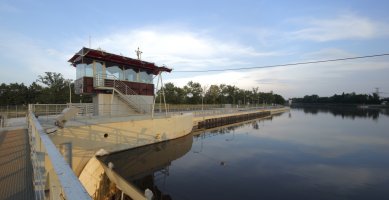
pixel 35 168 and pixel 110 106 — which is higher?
pixel 110 106

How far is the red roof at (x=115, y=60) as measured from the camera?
70.3ft

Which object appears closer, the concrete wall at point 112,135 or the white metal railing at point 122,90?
the concrete wall at point 112,135

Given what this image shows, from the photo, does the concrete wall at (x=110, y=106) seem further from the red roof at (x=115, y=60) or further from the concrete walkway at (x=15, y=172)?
the concrete walkway at (x=15, y=172)

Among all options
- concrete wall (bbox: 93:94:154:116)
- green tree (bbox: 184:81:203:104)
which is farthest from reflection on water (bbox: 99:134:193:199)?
green tree (bbox: 184:81:203:104)

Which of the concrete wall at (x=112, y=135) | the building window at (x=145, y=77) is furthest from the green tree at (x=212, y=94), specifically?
the concrete wall at (x=112, y=135)

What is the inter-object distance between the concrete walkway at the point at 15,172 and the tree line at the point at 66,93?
954 inches

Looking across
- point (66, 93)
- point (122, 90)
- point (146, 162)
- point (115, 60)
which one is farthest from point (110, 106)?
point (66, 93)

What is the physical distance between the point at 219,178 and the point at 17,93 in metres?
57.2

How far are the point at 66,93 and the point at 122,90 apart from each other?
3891cm

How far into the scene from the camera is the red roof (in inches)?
843

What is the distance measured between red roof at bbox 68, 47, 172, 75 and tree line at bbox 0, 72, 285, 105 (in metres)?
7.61

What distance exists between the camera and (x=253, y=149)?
26.8m

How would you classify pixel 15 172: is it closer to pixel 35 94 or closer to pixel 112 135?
pixel 112 135

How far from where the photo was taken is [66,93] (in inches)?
2218
